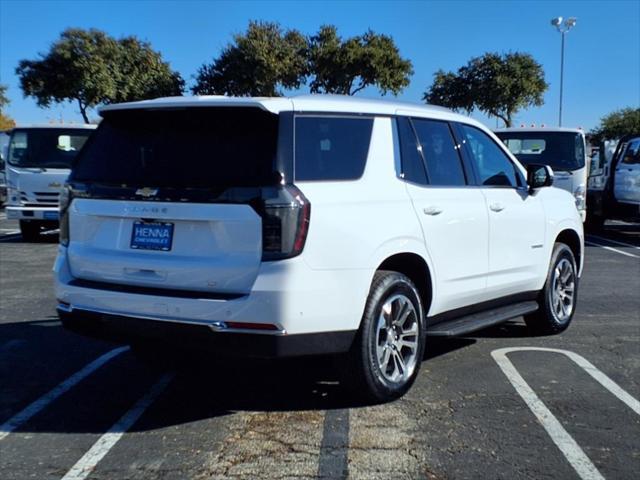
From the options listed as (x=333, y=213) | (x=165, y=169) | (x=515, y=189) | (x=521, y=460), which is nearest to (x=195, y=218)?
(x=165, y=169)

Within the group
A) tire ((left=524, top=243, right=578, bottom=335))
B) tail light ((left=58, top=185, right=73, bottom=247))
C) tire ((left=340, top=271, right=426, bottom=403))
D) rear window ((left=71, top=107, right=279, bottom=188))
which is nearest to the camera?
rear window ((left=71, top=107, right=279, bottom=188))

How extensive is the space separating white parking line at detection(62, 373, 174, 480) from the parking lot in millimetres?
12

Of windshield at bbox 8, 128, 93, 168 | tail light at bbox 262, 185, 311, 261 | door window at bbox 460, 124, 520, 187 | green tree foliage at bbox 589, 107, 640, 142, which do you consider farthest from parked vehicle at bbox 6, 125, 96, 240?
green tree foliage at bbox 589, 107, 640, 142

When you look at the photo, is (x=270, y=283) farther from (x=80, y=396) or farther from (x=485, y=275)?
(x=485, y=275)

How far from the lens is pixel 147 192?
453 cm

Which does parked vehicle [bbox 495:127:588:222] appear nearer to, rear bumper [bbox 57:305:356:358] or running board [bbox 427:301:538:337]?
running board [bbox 427:301:538:337]

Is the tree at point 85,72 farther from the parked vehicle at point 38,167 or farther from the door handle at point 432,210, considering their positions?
the door handle at point 432,210

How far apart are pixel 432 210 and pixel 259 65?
3808cm

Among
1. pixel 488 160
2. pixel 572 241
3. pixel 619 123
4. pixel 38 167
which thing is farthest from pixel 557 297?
pixel 619 123

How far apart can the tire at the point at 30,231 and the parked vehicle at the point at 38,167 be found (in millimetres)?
102

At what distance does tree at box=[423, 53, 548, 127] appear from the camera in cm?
3984

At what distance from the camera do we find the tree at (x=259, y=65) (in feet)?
138

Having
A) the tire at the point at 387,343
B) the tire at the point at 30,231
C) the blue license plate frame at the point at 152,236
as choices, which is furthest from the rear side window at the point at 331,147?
the tire at the point at 30,231

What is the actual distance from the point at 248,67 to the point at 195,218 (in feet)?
129
